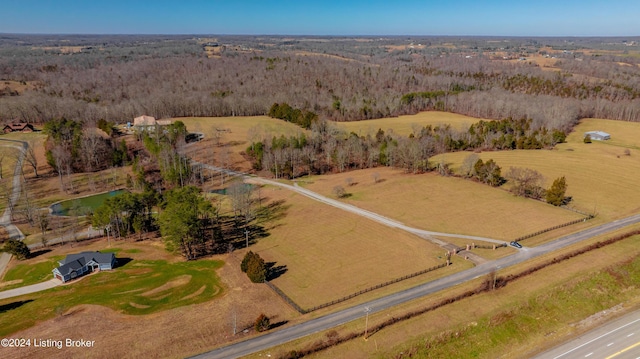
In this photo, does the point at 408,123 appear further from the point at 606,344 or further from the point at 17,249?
the point at 17,249

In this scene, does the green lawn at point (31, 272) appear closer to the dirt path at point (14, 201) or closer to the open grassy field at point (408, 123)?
the dirt path at point (14, 201)

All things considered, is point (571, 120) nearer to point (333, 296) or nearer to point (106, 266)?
point (333, 296)

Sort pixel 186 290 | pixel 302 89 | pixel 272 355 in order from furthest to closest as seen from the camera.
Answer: pixel 302 89, pixel 186 290, pixel 272 355

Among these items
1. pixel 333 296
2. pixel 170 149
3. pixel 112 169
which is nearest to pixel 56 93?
pixel 112 169

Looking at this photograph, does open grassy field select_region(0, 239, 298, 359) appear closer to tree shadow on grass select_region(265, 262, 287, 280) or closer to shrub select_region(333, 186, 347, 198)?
tree shadow on grass select_region(265, 262, 287, 280)

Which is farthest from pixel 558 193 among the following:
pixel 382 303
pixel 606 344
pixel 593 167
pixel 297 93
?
pixel 297 93

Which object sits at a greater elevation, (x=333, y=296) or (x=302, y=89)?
(x=302, y=89)
